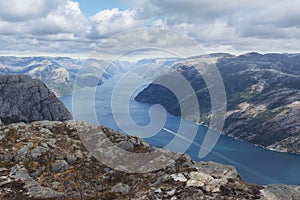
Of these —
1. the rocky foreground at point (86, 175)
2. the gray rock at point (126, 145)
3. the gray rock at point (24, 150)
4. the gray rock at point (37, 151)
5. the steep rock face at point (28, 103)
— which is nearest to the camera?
the rocky foreground at point (86, 175)

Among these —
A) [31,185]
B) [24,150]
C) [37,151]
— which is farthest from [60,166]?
[24,150]

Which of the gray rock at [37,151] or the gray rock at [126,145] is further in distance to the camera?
the gray rock at [126,145]

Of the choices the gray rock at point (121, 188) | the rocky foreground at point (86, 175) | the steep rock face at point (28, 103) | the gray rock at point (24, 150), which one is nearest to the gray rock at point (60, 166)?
the rocky foreground at point (86, 175)

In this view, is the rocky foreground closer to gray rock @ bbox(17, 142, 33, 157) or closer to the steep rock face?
gray rock @ bbox(17, 142, 33, 157)

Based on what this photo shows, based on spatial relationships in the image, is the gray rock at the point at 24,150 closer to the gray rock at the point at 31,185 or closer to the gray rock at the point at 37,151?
the gray rock at the point at 37,151

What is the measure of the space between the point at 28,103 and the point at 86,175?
139m

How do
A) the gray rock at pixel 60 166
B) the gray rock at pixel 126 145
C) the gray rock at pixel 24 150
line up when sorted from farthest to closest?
the gray rock at pixel 126 145 < the gray rock at pixel 24 150 < the gray rock at pixel 60 166

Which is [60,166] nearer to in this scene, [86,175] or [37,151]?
[86,175]

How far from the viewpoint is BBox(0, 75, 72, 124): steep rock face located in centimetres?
15362

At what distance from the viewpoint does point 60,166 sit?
117 feet

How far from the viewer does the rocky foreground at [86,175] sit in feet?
74.1

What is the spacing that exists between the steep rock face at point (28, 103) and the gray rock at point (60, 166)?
120 metres

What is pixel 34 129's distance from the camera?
47.9 metres

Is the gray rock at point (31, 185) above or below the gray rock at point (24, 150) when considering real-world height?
below
